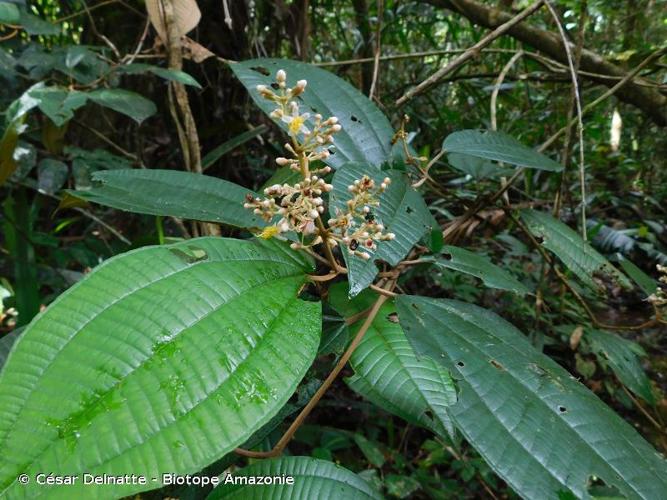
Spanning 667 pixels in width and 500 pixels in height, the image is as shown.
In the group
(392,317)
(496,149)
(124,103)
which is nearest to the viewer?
(392,317)

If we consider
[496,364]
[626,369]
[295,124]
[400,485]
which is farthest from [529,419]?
[400,485]

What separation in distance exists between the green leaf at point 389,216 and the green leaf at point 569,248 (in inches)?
14.4

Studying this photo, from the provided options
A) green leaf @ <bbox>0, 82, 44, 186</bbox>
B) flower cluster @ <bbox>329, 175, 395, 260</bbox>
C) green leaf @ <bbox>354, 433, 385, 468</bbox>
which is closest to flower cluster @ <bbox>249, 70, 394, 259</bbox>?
flower cluster @ <bbox>329, 175, 395, 260</bbox>

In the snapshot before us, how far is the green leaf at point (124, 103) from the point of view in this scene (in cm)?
118

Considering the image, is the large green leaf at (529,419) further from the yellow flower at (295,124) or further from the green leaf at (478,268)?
the yellow flower at (295,124)

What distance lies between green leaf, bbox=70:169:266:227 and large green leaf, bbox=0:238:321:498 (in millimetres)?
171

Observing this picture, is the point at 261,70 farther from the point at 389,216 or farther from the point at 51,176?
the point at 51,176

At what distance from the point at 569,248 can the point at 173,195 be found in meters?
0.76

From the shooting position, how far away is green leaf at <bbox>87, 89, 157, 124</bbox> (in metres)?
1.18

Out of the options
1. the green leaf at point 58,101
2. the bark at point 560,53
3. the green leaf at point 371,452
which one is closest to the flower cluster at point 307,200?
the green leaf at point 58,101

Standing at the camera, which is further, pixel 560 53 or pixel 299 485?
pixel 560 53

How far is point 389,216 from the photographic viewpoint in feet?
2.17

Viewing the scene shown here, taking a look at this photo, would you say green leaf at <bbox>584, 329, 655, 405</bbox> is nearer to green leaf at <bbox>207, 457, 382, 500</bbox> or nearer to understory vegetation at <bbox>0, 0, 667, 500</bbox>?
understory vegetation at <bbox>0, 0, 667, 500</bbox>

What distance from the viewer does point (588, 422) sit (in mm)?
537
